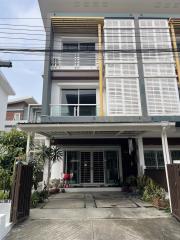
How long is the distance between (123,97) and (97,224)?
7.66m

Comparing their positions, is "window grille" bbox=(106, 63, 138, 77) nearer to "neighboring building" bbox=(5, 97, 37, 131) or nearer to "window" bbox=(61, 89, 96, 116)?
"window" bbox=(61, 89, 96, 116)

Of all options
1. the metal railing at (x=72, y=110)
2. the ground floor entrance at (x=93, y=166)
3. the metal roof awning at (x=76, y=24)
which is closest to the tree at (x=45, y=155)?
the ground floor entrance at (x=93, y=166)

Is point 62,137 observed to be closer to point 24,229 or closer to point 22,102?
point 24,229

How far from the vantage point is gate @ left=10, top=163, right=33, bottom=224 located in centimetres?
477

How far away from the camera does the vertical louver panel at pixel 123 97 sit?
426 inches

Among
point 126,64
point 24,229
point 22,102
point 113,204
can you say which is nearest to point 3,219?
point 24,229

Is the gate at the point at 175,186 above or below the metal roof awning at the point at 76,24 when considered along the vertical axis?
below

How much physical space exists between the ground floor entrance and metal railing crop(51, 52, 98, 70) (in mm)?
5608

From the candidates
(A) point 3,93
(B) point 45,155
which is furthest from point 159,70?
(A) point 3,93

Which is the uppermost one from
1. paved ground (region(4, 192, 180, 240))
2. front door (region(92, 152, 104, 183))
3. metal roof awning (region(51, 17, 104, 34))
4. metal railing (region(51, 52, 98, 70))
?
metal roof awning (region(51, 17, 104, 34))

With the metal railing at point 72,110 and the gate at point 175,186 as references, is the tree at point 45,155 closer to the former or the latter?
the metal railing at point 72,110

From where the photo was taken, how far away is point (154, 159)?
1138 cm

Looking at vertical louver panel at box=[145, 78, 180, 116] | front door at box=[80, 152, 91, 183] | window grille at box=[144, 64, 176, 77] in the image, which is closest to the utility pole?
front door at box=[80, 152, 91, 183]

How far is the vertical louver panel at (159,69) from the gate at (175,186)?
5513 mm
